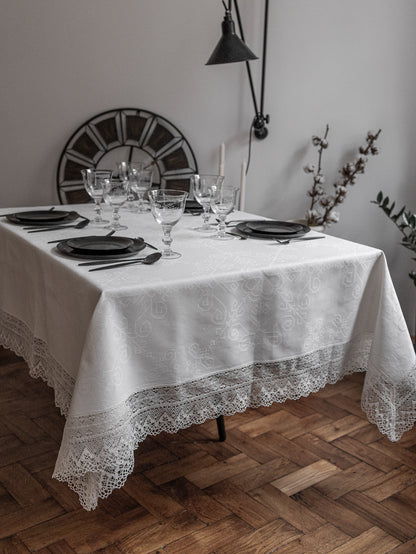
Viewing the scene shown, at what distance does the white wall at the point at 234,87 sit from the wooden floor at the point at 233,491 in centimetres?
122

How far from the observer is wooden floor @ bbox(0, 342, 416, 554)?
1577mm

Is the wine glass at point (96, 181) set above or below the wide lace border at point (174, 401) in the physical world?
above

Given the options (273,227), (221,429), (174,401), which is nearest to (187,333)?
(174,401)

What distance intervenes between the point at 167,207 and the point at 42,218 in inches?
20.2

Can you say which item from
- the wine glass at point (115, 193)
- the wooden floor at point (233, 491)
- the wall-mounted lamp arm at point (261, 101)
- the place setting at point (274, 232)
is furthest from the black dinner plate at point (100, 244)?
the wall-mounted lamp arm at point (261, 101)

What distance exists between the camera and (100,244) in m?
1.54

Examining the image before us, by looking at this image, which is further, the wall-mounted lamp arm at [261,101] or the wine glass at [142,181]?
the wall-mounted lamp arm at [261,101]

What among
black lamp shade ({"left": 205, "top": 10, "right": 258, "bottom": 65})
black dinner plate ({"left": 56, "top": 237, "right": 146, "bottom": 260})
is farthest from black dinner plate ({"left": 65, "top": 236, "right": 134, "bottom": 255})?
black lamp shade ({"left": 205, "top": 10, "right": 258, "bottom": 65})

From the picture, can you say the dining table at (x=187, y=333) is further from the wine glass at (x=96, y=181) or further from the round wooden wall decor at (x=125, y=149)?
the round wooden wall decor at (x=125, y=149)

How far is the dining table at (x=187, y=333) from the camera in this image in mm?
1252

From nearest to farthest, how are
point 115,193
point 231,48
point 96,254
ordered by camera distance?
point 96,254, point 115,193, point 231,48

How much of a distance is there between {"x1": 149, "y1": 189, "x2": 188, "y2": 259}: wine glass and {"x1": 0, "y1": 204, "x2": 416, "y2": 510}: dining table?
0.17 ft

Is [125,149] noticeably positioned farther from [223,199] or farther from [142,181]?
[223,199]

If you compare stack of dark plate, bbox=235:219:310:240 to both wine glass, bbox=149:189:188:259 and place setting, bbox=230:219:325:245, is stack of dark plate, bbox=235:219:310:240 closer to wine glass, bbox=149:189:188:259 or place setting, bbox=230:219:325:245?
place setting, bbox=230:219:325:245
